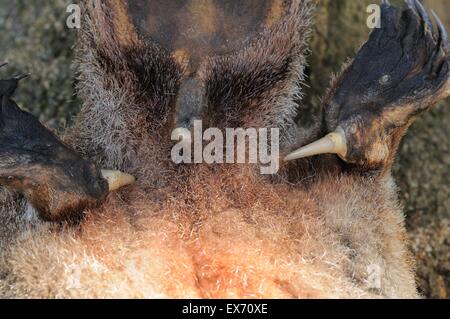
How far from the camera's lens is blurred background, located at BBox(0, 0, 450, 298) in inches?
135

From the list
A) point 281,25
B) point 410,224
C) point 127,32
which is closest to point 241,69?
point 281,25

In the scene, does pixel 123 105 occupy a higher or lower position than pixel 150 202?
higher

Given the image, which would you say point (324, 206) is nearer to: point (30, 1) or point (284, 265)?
point (284, 265)

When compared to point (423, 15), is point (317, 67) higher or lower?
higher

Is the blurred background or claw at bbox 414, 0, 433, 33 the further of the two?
the blurred background

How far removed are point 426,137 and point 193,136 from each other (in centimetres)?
134

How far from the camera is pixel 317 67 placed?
11.4 feet

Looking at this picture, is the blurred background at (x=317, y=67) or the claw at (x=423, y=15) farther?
the blurred background at (x=317, y=67)

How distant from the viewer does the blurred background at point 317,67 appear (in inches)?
135

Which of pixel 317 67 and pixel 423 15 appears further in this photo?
pixel 317 67

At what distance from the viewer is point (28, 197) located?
2412 mm
